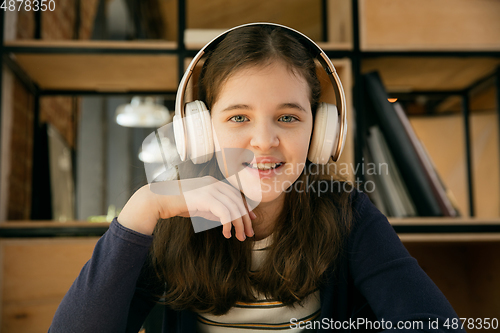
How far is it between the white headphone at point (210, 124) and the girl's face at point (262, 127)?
20 millimetres

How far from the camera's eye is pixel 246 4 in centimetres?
133

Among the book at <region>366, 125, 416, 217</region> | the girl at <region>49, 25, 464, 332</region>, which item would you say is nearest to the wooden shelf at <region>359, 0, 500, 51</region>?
the book at <region>366, 125, 416, 217</region>

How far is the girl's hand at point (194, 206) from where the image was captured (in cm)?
57

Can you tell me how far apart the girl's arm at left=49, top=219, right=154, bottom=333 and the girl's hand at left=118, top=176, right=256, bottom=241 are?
0.09ft

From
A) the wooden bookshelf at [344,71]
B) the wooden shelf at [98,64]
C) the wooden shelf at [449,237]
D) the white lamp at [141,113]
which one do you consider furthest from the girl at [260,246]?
the white lamp at [141,113]

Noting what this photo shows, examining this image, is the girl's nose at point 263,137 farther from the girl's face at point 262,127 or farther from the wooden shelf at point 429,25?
the wooden shelf at point 429,25

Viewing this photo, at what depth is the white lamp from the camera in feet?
4.84

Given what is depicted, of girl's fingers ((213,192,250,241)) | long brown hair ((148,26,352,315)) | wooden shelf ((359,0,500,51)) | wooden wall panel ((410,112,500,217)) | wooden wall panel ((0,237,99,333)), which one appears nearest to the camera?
girl's fingers ((213,192,250,241))

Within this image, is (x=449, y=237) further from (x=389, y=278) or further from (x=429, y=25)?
(x=429, y=25)

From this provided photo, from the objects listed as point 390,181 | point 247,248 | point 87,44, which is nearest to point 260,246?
point 247,248

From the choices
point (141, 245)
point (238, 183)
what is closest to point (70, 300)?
point (141, 245)

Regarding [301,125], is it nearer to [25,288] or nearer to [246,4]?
[246,4]

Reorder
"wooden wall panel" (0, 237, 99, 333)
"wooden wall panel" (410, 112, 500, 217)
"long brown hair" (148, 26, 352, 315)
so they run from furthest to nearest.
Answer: "wooden wall panel" (410, 112, 500, 217) → "wooden wall panel" (0, 237, 99, 333) → "long brown hair" (148, 26, 352, 315)

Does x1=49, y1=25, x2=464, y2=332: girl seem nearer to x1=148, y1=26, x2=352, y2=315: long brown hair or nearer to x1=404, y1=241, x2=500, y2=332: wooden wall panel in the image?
x1=148, y1=26, x2=352, y2=315: long brown hair
